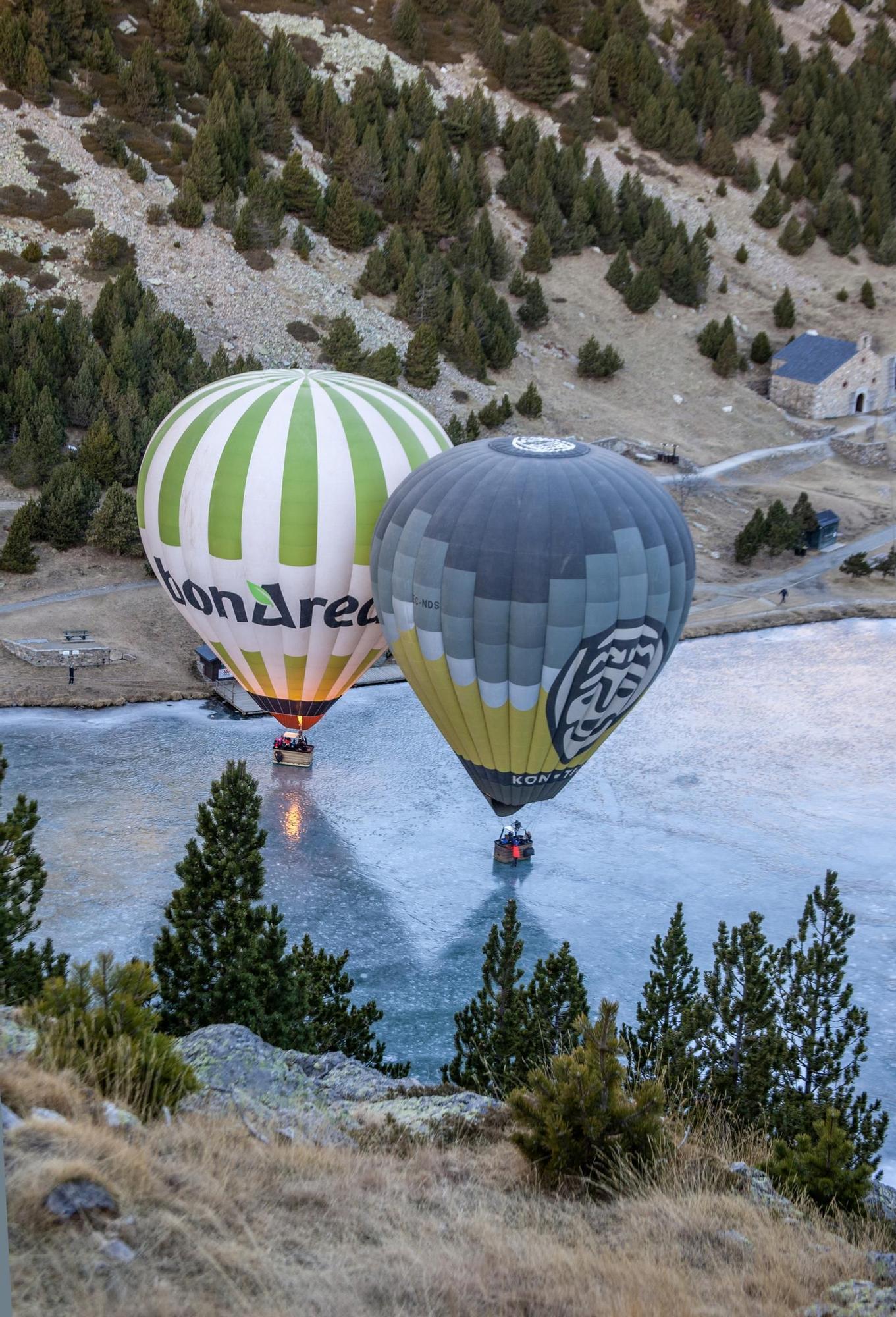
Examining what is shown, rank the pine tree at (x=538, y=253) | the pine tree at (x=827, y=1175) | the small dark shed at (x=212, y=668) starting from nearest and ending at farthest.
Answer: the pine tree at (x=827, y=1175) < the small dark shed at (x=212, y=668) < the pine tree at (x=538, y=253)

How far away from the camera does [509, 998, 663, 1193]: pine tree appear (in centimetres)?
1547

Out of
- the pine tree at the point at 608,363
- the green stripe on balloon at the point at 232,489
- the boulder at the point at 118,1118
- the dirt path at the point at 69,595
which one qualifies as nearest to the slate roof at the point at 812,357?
the pine tree at the point at 608,363

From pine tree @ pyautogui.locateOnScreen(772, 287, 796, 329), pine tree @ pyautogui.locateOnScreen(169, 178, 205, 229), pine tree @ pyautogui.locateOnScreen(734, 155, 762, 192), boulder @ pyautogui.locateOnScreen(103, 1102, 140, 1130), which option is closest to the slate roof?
pine tree @ pyautogui.locateOnScreen(772, 287, 796, 329)

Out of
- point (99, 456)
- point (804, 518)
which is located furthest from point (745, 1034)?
point (804, 518)

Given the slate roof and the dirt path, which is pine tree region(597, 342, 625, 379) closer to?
the slate roof

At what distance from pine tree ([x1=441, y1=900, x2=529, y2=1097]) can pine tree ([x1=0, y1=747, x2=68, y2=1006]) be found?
6.69 m

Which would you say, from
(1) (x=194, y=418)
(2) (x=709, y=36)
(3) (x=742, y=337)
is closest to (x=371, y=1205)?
(1) (x=194, y=418)

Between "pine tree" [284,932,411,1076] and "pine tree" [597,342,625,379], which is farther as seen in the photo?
"pine tree" [597,342,625,379]

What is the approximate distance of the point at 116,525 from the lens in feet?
168

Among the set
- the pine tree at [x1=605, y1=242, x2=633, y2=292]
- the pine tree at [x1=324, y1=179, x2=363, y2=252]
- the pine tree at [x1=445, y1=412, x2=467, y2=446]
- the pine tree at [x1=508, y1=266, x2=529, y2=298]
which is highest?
the pine tree at [x1=324, y1=179, x2=363, y2=252]

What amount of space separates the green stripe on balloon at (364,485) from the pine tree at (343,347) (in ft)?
102

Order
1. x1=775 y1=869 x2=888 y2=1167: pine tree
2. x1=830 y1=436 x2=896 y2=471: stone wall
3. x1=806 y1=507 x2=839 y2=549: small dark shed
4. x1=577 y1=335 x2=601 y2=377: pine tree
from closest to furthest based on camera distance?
1. x1=775 y1=869 x2=888 y2=1167: pine tree
2. x1=806 y1=507 x2=839 y2=549: small dark shed
3. x1=830 y1=436 x2=896 y2=471: stone wall
4. x1=577 y1=335 x2=601 y2=377: pine tree

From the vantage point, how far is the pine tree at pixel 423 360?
65938mm

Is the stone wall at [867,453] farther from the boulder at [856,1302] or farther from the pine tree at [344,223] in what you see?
the boulder at [856,1302]
